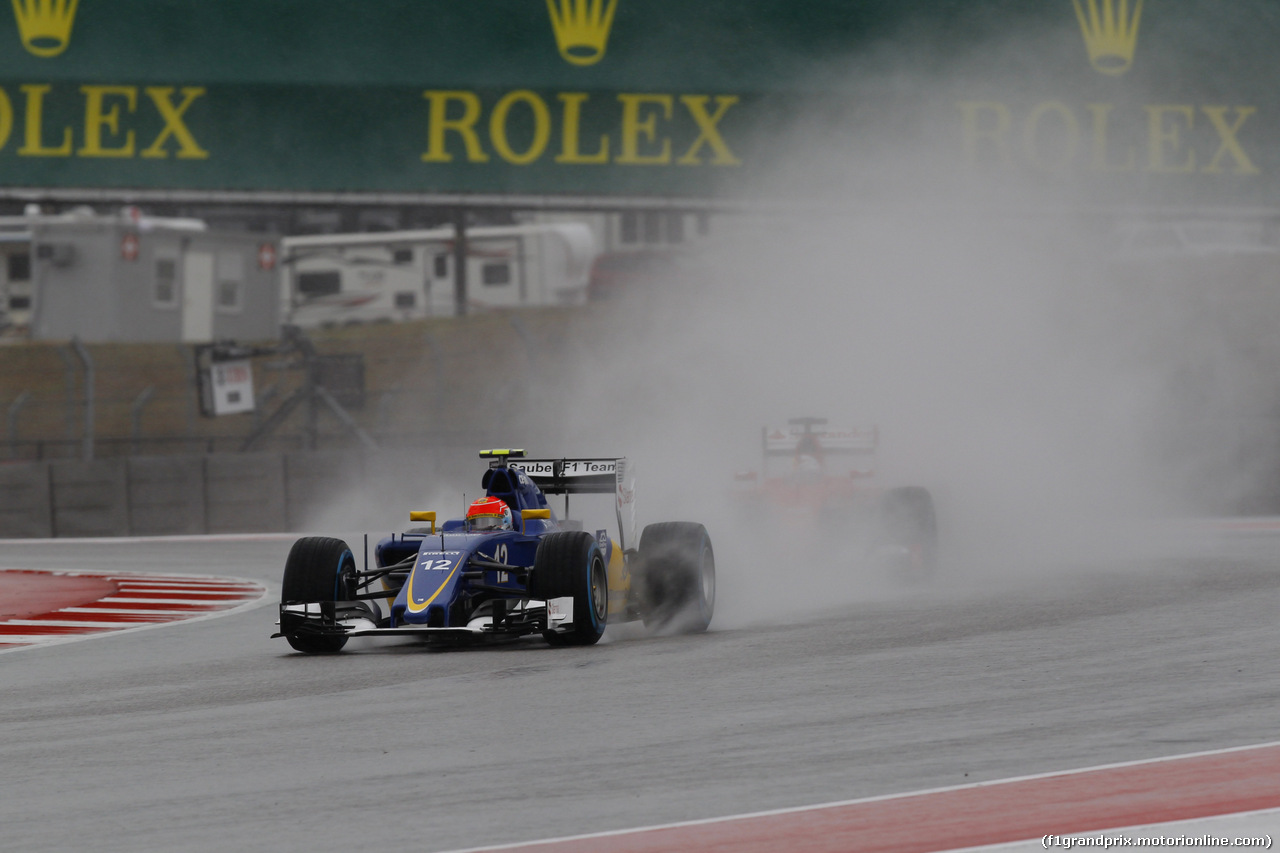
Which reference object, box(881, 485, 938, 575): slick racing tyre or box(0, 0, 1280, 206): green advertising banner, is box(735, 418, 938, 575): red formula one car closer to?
box(881, 485, 938, 575): slick racing tyre

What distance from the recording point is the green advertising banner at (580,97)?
22.7 meters

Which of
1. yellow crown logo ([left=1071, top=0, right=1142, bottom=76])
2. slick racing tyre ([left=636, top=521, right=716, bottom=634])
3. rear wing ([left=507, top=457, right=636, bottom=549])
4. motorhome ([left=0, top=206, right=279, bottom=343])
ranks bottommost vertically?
slick racing tyre ([left=636, top=521, right=716, bottom=634])

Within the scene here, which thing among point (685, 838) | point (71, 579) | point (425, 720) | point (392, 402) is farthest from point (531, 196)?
point (685, 838)

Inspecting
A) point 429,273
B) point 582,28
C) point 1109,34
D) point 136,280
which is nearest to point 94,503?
point 582,28

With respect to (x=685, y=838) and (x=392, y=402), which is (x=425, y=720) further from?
(x=392, y=402)

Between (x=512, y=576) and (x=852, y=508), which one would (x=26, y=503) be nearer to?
(x=852, y=508)

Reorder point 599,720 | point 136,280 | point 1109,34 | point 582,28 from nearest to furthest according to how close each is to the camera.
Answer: point 599,720 < point 582,28 < point 1109,34 < point 136,280

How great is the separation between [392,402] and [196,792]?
1820 cm

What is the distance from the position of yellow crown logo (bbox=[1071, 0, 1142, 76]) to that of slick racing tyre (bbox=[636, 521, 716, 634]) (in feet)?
52.8

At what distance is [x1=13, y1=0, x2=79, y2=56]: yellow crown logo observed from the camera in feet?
74.4

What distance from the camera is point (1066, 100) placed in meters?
23.3

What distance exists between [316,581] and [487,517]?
3.50 feet

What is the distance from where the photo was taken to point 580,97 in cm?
2297

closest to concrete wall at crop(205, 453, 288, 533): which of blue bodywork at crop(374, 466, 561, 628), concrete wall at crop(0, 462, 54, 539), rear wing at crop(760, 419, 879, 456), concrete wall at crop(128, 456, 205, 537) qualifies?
concrete wall at crop(128, 456, 205, 537)
